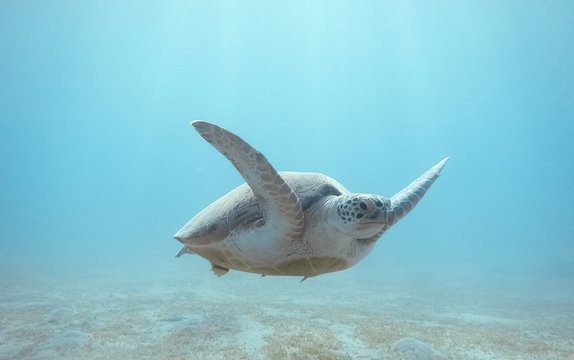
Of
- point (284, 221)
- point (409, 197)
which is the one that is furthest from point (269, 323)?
point (284, 221)

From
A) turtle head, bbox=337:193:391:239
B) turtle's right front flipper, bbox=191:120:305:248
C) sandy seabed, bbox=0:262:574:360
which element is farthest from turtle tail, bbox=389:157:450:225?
sandy seabed, bbox=0:262:574:360

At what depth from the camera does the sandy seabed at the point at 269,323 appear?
5.86 metres

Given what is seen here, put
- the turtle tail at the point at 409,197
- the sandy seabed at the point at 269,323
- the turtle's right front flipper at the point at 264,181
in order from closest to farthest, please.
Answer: the turtle's right front flipper at the point at 264,181, the turtle tail at the point at 409,197, the sandy seabed at the point at 269,323

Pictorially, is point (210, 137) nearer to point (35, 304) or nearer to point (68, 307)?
point (68, 307)

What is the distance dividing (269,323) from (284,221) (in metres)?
6.35

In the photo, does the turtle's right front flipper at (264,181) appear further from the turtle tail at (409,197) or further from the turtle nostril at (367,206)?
the turtle tail at (409,197)

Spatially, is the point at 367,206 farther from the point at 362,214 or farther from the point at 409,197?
the point at 409,197

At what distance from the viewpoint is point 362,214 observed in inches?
98.2

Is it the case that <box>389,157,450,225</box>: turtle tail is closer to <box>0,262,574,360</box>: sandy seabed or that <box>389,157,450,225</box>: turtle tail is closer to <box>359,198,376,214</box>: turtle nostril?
<box>359,198,376,214</box>: turtle nostril

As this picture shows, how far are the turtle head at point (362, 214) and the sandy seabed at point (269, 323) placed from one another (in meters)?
3.99

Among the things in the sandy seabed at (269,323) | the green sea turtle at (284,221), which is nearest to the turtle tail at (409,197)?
the green sea turtle at (284,221)

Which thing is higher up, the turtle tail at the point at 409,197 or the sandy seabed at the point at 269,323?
the turtle tail at the point at 409,197

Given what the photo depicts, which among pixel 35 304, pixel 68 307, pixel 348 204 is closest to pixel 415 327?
pixel 348 204

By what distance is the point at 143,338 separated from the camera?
6629 mm
